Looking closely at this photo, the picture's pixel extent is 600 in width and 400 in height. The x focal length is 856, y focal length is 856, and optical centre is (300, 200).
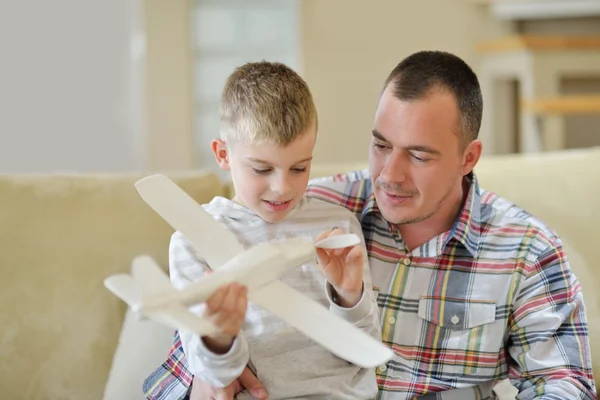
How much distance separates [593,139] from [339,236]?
4.20 m

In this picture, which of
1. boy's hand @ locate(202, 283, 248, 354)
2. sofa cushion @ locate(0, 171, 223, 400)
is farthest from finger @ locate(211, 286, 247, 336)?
sofa cushion @ locate(0, 171, 223, 400)

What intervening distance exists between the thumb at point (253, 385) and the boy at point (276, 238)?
0.06ft

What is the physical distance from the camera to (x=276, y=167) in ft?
4.18

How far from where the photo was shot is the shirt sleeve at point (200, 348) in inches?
47.1

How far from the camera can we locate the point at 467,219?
5.59ft

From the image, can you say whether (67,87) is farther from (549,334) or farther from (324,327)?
(324,327)

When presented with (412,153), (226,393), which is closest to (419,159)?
(412,153)

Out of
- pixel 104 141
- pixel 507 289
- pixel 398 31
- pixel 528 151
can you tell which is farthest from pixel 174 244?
pixel 398 31

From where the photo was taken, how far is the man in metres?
1.63

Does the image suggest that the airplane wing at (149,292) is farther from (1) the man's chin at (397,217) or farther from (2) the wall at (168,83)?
(2) the wall at (168,83)

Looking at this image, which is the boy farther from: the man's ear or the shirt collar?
the man's ear

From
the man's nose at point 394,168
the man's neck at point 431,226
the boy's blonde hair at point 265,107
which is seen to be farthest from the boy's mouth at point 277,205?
the man's neck at point 431,226

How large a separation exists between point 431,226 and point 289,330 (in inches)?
19.6

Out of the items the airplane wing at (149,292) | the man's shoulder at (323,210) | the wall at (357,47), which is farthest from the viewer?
the wall at (357,47)
